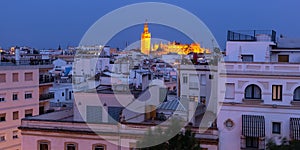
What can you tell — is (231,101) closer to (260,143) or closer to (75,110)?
(260,143)

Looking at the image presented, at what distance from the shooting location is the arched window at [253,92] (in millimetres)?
20734

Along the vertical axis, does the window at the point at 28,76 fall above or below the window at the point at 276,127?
above

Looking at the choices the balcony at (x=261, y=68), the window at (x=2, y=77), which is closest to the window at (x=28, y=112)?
the window at (x=2, y=77)

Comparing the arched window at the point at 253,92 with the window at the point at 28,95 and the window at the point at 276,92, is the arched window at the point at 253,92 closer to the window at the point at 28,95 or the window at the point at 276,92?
the window at the point at 276,92

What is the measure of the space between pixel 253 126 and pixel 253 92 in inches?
62.2

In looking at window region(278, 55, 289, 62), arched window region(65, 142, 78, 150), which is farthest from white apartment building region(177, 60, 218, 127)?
arched window region(65, 142, 78, 150)

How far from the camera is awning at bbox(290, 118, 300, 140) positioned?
19359 millimetres

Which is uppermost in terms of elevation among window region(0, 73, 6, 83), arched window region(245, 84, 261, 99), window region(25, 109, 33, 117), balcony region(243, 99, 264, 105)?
window region(0, 73, 6, 83)

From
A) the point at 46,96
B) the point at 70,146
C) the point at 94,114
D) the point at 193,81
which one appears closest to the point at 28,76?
the point at 46,96

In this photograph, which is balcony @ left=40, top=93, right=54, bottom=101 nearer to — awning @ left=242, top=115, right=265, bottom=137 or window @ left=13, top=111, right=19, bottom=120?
window @ left=13, top=111, right=19, bottom=120

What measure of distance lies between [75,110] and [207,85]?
29.7 feet

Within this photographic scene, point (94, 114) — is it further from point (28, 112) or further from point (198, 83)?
point (28, 112)

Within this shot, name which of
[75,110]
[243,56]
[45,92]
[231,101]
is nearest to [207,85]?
[243,56]

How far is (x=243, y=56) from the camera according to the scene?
2317 centimetres
